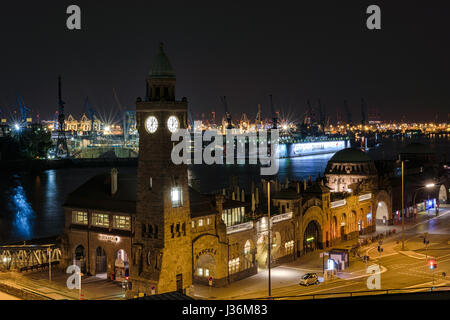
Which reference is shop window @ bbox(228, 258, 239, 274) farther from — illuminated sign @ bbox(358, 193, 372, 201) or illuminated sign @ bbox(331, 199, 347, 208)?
illuminated sign @ bbox(358, 193, 372, 201)

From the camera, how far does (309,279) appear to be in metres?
53.1

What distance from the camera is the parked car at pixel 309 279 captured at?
5294 centimetres

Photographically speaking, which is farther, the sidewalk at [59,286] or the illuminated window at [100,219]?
the illuminated window at [100,219]

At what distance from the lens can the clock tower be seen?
158ft

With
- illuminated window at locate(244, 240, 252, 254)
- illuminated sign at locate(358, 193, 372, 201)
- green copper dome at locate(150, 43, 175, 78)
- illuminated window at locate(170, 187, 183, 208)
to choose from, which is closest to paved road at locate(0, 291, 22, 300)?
illuminated window at locate(170, 187, 183, 208)

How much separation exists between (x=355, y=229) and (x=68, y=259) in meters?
37.9

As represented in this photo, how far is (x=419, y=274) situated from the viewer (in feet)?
185

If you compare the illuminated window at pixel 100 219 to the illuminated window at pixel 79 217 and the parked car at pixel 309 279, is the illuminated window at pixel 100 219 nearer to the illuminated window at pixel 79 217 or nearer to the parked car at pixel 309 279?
the illuminated window at pixel 79 217

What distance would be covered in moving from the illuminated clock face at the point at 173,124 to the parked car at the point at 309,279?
58.0 feet

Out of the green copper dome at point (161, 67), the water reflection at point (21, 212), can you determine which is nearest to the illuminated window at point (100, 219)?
the green copper dome at point (161, 67)

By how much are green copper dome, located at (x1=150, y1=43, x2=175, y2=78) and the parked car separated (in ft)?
70.0

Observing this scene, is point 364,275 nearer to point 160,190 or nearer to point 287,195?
point 287,195

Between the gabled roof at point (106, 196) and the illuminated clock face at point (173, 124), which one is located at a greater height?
the illuminated clock face at point (173, 124)

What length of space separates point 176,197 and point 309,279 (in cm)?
1429
